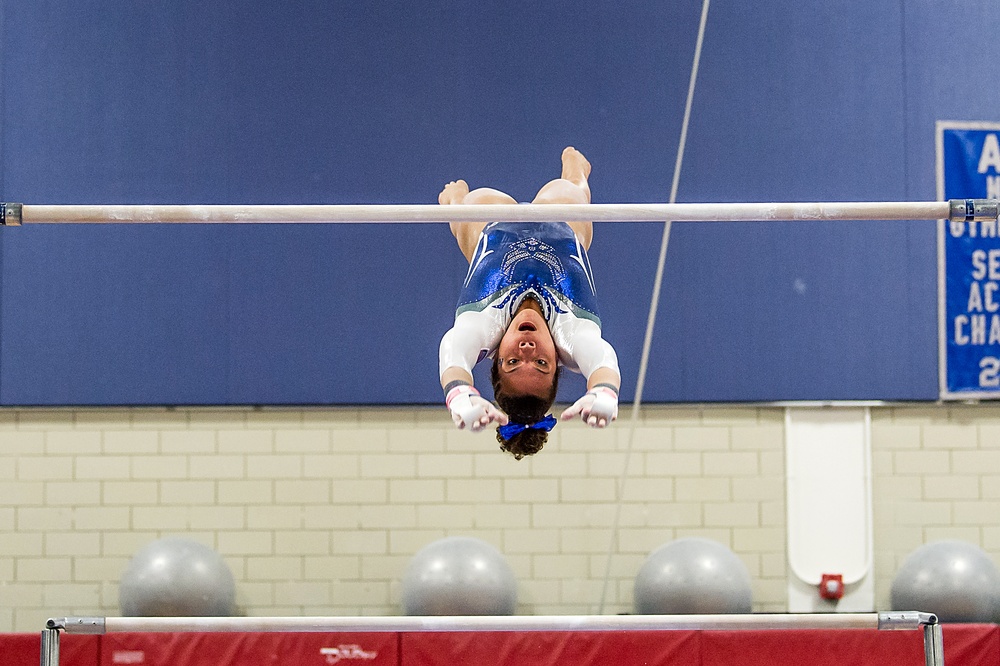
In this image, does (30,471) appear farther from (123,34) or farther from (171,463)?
(123,34)

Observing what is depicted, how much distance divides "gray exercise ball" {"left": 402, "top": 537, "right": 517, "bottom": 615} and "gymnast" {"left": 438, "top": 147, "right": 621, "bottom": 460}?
2.10 meters

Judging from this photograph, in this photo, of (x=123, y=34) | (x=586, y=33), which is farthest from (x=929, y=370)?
(x=123, y=34)

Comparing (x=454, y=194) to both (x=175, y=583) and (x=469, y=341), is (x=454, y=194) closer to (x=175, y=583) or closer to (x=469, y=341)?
(x=469, y=341)

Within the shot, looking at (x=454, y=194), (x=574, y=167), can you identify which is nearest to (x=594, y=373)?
(x=454, y=194)

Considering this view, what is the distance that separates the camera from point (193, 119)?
6348 millimetres

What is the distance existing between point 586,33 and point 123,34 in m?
2.53

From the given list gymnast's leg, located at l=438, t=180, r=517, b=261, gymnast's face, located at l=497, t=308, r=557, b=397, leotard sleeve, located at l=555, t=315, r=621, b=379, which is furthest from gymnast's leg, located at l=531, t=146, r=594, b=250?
gymnast's face, located at l=497, t=308, r=557, b=397

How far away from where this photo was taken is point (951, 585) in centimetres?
575

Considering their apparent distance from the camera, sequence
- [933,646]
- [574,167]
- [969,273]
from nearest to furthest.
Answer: [933,646], [574,167], [969,273]

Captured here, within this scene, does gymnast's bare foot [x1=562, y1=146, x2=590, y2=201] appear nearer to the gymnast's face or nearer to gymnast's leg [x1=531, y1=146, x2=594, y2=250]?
gymnast's leg [x1=531, y1=146, x2=594, y2=250]

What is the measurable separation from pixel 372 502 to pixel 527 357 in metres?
2.98

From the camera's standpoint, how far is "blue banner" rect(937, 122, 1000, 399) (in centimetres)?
637

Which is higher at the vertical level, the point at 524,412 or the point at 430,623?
the point at 524,412

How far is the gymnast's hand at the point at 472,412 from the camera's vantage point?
10.4 feet
